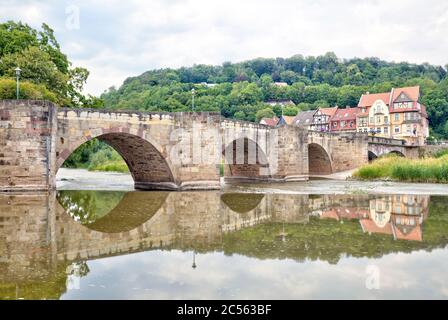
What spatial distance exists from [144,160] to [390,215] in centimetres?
1510

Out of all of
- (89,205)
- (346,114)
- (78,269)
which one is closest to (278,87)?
(346,114)

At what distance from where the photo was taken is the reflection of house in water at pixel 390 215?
11031 millimetres

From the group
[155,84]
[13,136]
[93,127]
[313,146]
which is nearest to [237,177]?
[313,146]

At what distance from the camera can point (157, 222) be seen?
12.7 m

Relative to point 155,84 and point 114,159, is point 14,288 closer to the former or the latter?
point 114,159

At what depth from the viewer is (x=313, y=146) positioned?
4034 cm

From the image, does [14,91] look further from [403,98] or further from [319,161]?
[403,98]

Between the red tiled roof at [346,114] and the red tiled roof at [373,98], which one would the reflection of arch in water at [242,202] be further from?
the red tiled roof at [346,114]

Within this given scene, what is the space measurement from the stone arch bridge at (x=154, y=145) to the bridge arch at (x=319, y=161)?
6.13 feet

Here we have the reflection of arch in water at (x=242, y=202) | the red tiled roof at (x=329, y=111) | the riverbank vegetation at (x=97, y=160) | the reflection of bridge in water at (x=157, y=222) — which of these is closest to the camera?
the reflection of bridge in water at (x=157, y=222)

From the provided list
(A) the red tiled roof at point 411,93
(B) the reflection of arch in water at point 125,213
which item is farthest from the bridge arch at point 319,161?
(A) the red tiled roof at point 411,93

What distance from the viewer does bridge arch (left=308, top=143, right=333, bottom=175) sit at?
40.6 metres

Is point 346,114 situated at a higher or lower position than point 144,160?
higher

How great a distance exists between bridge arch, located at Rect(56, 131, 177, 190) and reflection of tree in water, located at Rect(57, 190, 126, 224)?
318cm
